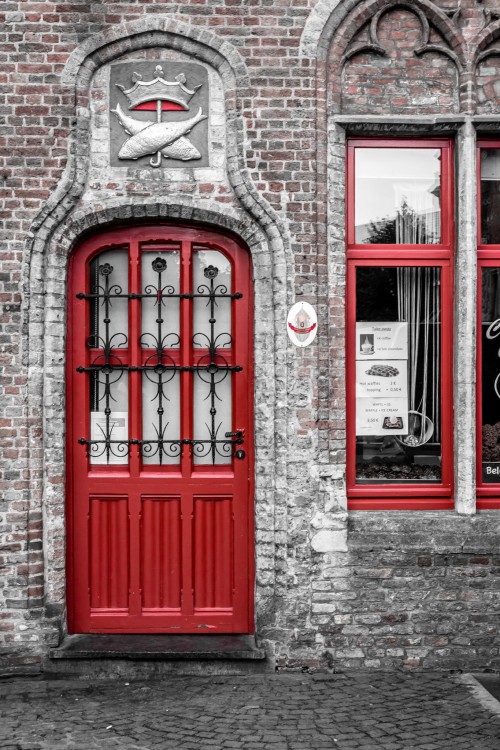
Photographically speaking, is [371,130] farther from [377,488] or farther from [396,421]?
[377,488]

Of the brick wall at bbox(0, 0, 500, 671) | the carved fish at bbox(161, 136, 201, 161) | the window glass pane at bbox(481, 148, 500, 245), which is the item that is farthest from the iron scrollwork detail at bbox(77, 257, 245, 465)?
the window glass pane at bbox(481, 148, 500, 245)

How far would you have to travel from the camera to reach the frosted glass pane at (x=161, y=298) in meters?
6.19

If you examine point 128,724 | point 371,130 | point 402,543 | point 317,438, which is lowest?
point 128,724

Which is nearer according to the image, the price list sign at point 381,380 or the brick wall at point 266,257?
the brick wall at point 266,257

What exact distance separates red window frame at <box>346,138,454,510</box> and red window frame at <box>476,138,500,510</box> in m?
0.21

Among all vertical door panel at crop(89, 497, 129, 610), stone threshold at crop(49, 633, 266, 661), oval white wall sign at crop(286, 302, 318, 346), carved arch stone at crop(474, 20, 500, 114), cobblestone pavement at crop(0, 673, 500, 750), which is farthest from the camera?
vertical door panel at crop(89, 497, 129, 610)

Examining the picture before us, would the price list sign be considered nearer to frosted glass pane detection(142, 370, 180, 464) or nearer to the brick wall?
the brick wall

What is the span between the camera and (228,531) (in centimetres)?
618

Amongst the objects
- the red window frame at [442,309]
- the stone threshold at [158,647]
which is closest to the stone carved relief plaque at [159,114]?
the red window frame at [442,309]

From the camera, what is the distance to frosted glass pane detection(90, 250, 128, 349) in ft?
20.3

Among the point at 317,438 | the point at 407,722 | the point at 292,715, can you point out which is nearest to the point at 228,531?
the point at 317,438

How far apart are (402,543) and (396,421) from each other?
0.95 metres

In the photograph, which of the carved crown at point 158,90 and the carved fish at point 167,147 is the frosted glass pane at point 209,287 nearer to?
the carved fish at point 167,147

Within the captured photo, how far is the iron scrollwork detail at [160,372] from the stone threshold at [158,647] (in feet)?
4.53
